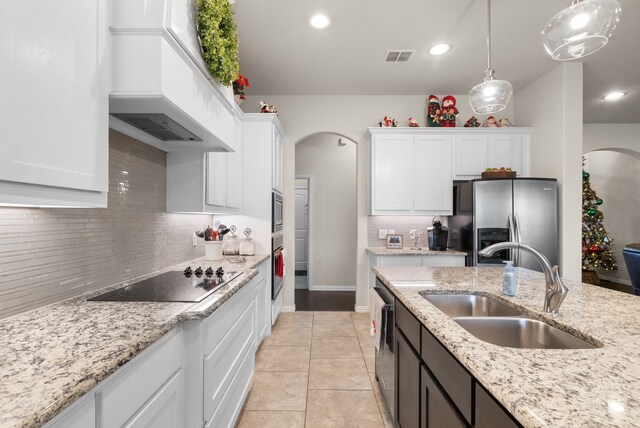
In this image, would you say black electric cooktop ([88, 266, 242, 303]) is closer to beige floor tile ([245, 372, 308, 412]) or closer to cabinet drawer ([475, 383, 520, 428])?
beige floor tile ([245, 372, 308, 412])

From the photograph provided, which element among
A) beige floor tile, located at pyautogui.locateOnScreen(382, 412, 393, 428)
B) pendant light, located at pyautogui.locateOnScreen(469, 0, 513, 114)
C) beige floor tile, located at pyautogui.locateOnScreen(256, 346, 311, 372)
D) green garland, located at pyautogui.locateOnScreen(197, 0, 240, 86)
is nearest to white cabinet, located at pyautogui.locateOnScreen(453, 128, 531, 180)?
pendant light, located at pyautogui.locateOnScreen(469, 0, 513, 114)

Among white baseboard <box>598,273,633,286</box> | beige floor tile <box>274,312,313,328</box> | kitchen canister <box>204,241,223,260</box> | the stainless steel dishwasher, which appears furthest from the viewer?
white baseboard <box>598,273,633,286</box>

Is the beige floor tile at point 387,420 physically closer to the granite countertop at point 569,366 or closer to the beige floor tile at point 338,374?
the beige floor tile at point 338,374

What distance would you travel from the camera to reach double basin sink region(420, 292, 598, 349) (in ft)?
3.92

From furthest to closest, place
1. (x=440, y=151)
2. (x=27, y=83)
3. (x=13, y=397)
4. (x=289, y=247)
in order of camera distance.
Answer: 1. (x=289, y=247)
2. (x=440, y=151)
3. (x=27, y=83)
4. (x=13, y=397)

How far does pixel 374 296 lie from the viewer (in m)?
2.12

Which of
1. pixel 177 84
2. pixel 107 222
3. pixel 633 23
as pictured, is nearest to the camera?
pixel 177 84

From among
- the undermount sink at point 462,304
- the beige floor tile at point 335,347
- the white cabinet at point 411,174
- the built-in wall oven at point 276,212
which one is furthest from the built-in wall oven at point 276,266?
the undermount sink at point 462,304

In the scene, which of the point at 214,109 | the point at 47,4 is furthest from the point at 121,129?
the point at 47,4

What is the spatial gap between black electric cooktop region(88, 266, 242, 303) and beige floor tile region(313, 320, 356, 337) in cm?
179

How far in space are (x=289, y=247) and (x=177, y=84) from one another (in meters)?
3.22

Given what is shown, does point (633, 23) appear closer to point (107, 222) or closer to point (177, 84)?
point (177, 84)

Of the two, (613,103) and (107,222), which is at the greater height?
(613,103)

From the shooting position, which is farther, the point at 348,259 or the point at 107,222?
the point at 348,259
